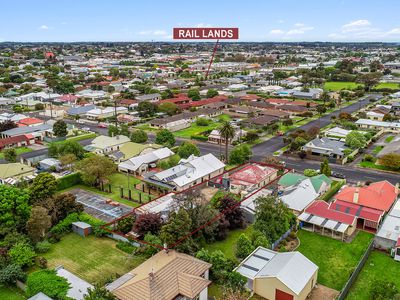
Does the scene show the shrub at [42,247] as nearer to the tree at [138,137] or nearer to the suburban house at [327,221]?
the suburban house at [327,221]

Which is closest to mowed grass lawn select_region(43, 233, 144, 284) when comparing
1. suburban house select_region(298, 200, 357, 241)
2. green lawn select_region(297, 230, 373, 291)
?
green lawn select_region(297, 230, 373, 291)

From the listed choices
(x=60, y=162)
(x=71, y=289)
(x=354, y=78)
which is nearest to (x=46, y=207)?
(x=71, y=289)

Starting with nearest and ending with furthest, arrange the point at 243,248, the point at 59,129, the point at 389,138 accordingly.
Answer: the point at 243,248, the point at 59,129, the point at 389,138

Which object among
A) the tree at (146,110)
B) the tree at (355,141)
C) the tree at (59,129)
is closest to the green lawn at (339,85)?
the tree at (146,110)

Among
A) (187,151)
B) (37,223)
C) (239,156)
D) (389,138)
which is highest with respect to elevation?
(37,223)

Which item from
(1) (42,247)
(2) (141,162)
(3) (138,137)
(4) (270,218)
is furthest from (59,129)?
(4) (270,218)

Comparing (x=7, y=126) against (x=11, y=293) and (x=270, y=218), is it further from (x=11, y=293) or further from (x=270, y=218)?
(x=270, y=218)

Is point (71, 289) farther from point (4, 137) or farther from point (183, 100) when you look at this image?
point (183, 100)
